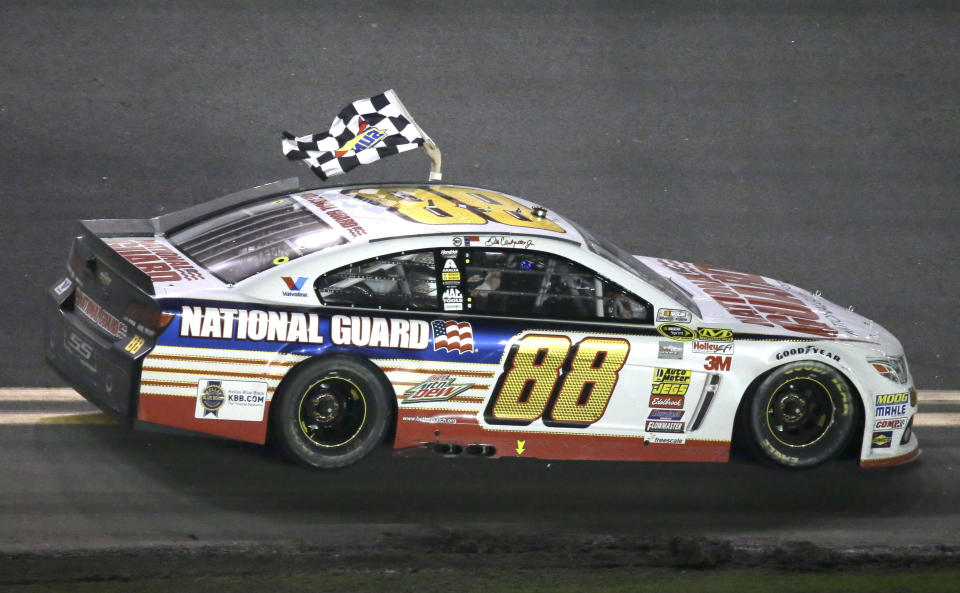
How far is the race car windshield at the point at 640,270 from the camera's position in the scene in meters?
7.28

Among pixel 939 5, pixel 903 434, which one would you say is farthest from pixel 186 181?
pixel 939 5

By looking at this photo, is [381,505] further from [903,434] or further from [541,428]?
[903,434]

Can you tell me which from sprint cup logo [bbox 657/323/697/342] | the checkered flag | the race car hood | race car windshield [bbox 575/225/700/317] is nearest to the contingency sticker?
the checkered flag

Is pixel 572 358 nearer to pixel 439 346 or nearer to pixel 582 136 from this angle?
pixel 439 346

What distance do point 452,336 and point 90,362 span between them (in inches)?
73.0

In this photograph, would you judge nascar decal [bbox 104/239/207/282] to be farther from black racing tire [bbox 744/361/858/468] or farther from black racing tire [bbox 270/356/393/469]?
black racing tire [bbox 744/361/858/468]

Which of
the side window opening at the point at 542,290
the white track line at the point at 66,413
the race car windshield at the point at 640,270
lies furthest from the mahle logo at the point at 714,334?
the white track line at the point at 66,413

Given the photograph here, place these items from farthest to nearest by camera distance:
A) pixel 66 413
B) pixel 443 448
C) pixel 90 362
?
pixel 66 413, pixel 443 448, pixel 90 362

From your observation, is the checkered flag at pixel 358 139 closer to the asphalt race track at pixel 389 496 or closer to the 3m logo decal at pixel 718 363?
the asphalt race track at pixel 389 496

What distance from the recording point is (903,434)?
7.48 meters

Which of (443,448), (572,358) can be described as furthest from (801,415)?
(443,448)

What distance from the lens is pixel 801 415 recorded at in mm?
7332

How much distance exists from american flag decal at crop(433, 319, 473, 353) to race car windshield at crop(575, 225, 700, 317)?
2.95ft

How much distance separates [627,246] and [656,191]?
0.82m
